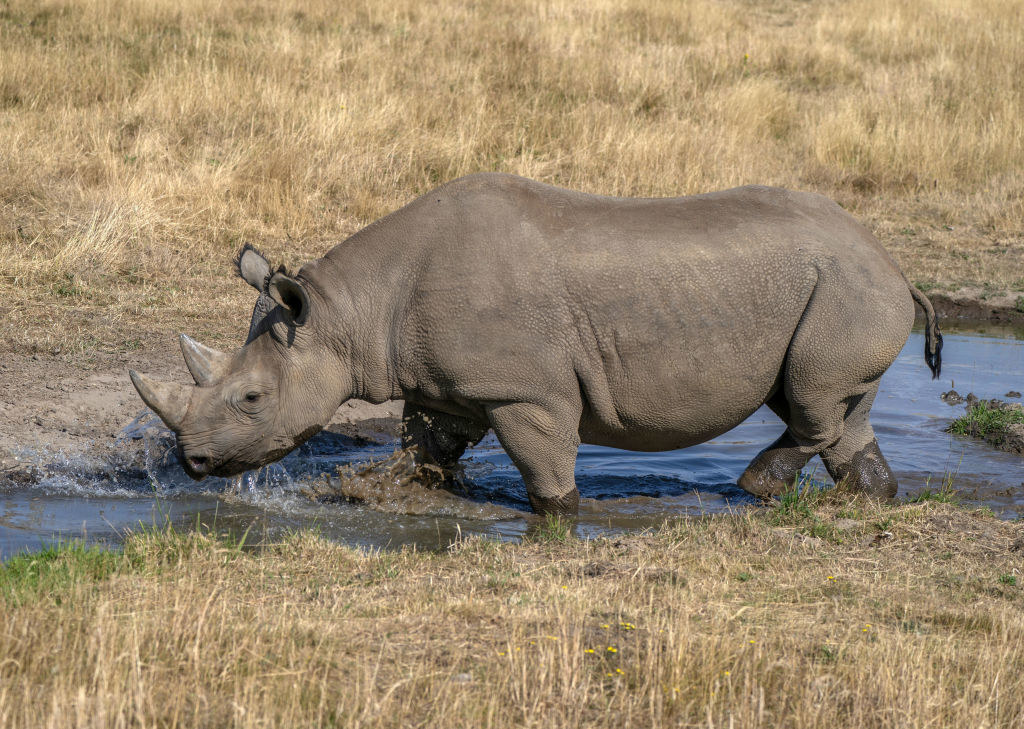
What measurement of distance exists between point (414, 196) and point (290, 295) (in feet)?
20.0

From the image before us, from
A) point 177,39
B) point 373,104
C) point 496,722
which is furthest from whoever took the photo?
point 177,39

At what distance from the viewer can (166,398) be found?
6.02 metres

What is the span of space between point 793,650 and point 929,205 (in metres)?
10.4

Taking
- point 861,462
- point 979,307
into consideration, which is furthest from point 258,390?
point 979,307

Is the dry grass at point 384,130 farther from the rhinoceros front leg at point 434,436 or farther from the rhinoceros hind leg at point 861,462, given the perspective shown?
the rhinoceros hind leg at point 861,462

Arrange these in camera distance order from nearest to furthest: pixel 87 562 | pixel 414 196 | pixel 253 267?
1. pixel 87 562
2. pixel 253 267
3. pixel 414 196

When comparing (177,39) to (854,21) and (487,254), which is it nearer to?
(487,254)

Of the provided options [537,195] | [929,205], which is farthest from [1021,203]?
[537,195]

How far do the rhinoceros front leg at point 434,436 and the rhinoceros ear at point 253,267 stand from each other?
44.5 inches

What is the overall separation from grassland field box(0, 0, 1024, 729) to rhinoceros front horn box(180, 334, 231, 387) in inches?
37.6

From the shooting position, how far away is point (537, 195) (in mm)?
6281

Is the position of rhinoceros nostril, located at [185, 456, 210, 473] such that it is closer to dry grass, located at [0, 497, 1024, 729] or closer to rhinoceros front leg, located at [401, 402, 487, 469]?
dry grass, located at [0, 497, 1024, 729]

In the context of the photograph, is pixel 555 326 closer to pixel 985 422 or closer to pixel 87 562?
pixel 87 562

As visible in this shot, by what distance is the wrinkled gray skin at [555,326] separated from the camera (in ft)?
19.8
